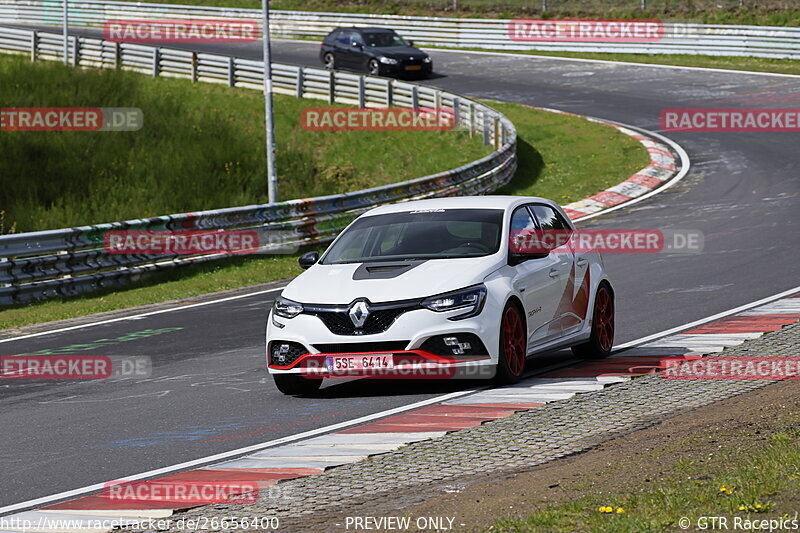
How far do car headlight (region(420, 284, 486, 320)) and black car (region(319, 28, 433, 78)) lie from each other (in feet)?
111

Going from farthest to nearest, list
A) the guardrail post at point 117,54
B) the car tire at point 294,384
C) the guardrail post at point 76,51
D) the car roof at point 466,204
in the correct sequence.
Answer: the guardrail post at point 76,51
the guardrail post at point 117,54
the car roof at point 466,204
the car tire at point 294,384

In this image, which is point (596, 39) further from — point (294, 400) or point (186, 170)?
point (294, 400)

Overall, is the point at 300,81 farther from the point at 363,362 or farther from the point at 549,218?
the point at 363,362

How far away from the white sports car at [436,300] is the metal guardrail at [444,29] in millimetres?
34672

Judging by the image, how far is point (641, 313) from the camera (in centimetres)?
1438

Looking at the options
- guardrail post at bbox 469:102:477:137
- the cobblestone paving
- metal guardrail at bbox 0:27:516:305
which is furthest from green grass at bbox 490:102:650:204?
the cobblestone paving

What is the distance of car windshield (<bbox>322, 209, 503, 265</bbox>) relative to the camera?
35.5 feet

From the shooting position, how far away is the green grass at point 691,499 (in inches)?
223

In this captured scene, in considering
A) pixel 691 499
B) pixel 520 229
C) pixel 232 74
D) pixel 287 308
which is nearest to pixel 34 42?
pixel 232 74

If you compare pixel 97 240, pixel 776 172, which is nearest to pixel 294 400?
pixel 97 240

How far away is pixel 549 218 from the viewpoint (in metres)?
11.9

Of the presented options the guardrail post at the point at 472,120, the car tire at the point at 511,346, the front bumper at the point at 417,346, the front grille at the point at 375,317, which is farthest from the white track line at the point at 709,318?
the guardrail post at the point at 472,120

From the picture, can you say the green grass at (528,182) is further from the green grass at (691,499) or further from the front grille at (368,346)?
the green grass at (691,499)

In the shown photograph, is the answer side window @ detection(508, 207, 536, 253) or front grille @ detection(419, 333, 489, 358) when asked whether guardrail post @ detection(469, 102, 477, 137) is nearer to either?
side window @ detection(508, 207, 536, 253)
